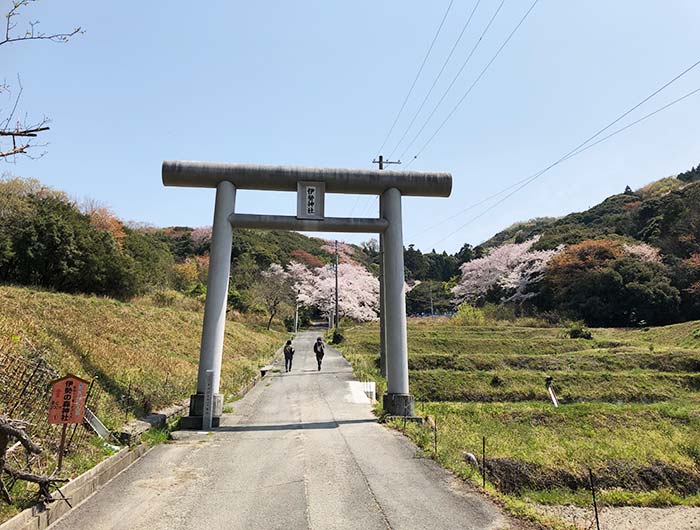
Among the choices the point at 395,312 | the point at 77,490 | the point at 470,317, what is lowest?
the point at 77,490

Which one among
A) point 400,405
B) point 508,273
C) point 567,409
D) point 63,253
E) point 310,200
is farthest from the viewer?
point 508,273

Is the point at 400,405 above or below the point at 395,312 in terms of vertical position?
below

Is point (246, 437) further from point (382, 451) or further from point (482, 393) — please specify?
point (482, 393)

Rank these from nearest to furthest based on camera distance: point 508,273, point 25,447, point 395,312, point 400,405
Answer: point 25,447
point 400,405
point 395,312
point 508,273

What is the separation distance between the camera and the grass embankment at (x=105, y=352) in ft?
23.1

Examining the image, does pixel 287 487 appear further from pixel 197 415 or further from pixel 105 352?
pixel 105 352

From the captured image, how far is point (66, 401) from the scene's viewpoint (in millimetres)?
5980

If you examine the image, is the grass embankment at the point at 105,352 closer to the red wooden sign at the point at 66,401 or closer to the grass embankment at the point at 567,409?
the red wooden sign at the point at 66,401

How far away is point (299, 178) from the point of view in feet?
37.3

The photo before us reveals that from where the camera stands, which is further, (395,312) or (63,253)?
(63,253)

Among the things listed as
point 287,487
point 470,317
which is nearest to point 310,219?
point 287,487

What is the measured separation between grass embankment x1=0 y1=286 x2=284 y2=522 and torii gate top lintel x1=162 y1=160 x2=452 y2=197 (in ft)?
15.7

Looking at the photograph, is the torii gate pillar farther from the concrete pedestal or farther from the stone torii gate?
the concrete pedestal

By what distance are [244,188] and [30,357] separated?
19.8 feet
